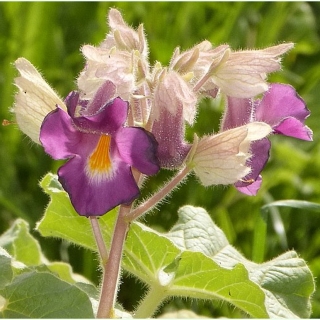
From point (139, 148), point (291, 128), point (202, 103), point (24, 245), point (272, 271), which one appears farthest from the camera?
point (202, 103)

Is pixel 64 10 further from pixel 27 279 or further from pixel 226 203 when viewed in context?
pixel 27 279

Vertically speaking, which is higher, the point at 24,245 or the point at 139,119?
the point at 139,119

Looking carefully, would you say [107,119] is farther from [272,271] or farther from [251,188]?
[272,271]

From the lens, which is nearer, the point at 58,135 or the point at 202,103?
the point at 58,135

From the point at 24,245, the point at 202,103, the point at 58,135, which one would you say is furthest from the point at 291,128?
the point at 202,103

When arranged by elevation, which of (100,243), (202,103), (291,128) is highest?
(291,128)

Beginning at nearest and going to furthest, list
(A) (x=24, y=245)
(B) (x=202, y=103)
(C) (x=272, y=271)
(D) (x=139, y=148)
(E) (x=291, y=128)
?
(D) (x=139, y=148) → (E) (x=291, y=128) → (C) (x=272, y=271) → (A) (x=24, y=245) → (B) (x=202, y=103)

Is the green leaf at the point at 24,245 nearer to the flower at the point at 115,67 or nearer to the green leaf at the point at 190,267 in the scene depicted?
the green leaf at the point at 190,267

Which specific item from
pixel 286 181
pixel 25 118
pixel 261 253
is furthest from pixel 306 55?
pixel 25 118
